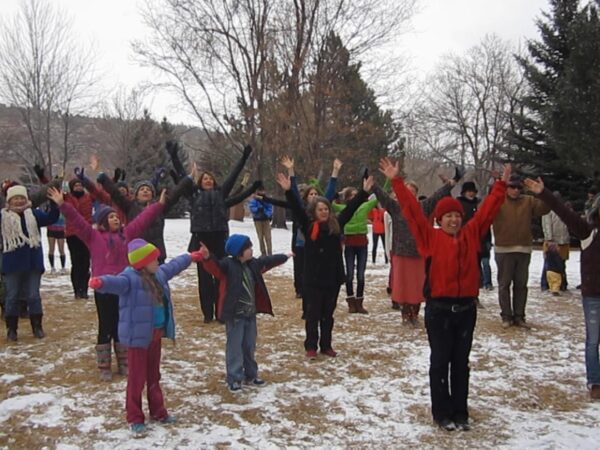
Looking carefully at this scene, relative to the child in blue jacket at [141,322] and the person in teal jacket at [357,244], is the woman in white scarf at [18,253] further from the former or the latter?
the person in teal jacket at [357,244]

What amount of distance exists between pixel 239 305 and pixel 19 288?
3.22 meters

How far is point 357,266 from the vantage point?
27.8 feet

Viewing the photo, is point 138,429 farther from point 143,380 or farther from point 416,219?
point 416,219

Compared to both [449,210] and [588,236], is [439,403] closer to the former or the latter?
[449,210]

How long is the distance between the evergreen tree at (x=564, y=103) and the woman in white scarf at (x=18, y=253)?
42.2 feet

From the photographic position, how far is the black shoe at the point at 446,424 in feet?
13.6

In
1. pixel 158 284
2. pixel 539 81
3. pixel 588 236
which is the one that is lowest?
pixel 158 284

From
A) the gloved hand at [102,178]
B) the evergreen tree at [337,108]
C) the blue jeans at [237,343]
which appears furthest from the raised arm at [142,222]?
the evergreen tree at [337,108]

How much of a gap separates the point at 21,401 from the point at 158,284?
1.76 metres

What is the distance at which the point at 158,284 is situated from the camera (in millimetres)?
4336

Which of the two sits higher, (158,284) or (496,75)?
(496,75)

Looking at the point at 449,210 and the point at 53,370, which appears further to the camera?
the point at 53,370

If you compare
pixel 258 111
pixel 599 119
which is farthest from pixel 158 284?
pixel 258 111

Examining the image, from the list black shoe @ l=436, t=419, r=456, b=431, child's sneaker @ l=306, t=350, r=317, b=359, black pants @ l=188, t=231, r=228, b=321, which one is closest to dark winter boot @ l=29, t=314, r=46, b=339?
black pants @ l=188, t=231, r=228, b=321
